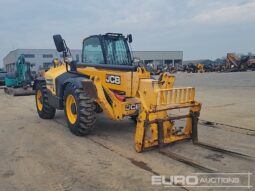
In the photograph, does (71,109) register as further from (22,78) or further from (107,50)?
(22,78)

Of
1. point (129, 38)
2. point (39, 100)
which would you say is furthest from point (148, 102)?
point (39, 100)

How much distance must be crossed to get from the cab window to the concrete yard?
176 centimetres

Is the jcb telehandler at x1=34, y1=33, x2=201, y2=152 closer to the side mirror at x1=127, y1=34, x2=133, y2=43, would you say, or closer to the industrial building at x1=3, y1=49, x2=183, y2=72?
the side mirror at x1=127, y1=34, x2=133, y2=43

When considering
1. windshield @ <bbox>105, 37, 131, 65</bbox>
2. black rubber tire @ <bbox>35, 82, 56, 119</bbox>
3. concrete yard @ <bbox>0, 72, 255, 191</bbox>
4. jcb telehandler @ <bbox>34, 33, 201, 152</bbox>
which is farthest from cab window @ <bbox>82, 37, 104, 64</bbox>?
black rubber tire @ <bbox>35, 82, 56, 119</bbox>

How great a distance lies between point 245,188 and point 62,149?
11.7 feet

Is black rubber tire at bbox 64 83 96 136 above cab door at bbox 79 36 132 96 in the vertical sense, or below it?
below

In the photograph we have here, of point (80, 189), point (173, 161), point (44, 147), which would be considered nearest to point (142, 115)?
point (173, 161)

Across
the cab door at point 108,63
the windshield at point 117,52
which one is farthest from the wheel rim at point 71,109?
the windshield at point 117,52

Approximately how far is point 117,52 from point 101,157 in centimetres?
315

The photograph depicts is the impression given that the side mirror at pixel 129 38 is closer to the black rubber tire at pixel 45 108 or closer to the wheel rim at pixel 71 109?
the wheel rim at pixel 71 109

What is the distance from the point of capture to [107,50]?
296 inches

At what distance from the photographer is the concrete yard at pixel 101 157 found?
14.8 ft

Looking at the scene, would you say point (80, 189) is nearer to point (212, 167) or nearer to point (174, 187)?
point (174, 187)

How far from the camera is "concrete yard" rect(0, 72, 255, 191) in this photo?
14.8ft
